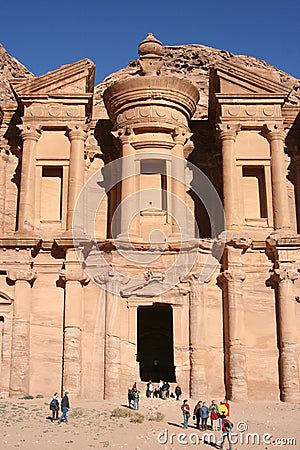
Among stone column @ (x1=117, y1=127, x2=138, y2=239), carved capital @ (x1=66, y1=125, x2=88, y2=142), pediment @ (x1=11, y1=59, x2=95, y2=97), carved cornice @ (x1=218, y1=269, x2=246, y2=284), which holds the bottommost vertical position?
carved cornice @ (x1=218, y1=269, x2=246, y2=284)

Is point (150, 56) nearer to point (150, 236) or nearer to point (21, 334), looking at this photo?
point (150, 236)

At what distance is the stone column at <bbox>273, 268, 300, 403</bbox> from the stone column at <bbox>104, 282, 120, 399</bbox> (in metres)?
5.67

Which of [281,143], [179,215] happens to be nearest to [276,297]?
[179,215]

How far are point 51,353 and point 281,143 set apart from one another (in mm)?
11994

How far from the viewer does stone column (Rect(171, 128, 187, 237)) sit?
920 inches

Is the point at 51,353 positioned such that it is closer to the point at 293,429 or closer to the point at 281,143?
the point at 293,429

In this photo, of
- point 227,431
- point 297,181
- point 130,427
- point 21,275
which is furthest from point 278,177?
point 227,431

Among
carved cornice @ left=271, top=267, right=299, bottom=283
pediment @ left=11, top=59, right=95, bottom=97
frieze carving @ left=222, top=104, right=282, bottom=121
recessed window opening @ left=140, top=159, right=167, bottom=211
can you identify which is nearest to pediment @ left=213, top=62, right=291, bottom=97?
frieze carving @ left=222, top=104, right=282, bottom=121

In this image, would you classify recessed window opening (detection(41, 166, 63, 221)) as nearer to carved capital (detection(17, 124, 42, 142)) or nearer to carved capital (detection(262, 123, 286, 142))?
carved capital (detection(17, 124, 42, 142))

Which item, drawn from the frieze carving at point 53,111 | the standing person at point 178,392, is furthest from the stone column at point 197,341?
the frieze carving at point 53,111

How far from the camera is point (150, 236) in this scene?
23609 millimetres

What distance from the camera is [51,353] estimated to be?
21.5 metres

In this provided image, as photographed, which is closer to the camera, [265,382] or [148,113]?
[265,382]

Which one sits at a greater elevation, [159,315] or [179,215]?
[179,215]
